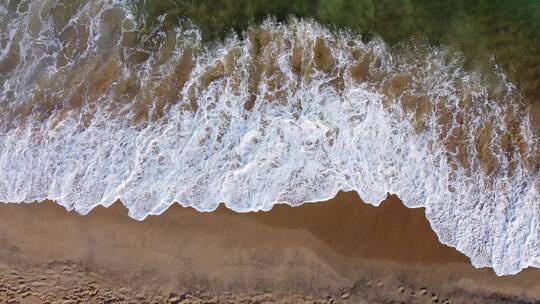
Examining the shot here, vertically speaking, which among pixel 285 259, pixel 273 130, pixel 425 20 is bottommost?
pixel 285 259

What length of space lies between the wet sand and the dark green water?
118 inches

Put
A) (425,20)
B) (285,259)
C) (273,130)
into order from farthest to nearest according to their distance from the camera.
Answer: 1. (425,20)
2. (273,130)
3. (285,259)

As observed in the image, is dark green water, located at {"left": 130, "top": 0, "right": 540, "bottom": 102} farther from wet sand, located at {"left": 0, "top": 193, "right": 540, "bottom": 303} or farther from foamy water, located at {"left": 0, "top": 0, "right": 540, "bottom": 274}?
wet sand, located at {"left": 0, "top": 193, "right": 540, "bottom": 303}

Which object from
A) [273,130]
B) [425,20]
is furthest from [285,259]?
[425,20]

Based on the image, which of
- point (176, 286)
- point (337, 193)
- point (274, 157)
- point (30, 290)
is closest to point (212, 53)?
point (274, 157)

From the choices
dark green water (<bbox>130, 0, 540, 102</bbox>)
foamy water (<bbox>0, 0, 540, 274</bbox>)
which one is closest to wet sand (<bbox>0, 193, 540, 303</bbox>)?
foamy water (<bbox>0, 0, 540, 274</bbox>)

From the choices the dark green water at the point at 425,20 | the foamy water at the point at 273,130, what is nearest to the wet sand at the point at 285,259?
the foamy water at the point at 273,130

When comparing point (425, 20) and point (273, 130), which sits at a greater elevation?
point (425, 20)

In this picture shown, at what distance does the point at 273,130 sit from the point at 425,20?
3367mm

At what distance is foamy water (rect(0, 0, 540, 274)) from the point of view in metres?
6.68

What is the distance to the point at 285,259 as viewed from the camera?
6598mm

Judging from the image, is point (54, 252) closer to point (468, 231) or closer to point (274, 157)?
point (274, 157)

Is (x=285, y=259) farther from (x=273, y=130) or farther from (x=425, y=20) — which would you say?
(x=425, y=20)

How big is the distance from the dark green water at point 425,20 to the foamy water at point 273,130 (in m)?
0.23
